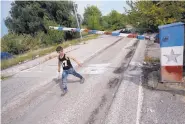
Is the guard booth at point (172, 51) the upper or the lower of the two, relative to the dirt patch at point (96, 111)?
upper

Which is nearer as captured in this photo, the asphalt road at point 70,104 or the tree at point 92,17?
the asphalt road at point 70,104

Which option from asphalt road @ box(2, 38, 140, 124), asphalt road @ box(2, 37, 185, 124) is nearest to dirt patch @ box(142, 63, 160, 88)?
asphalt road @ box(2, 37, 185, 124)

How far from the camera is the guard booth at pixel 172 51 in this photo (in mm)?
6836

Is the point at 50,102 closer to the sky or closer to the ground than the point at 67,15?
closer to the ground

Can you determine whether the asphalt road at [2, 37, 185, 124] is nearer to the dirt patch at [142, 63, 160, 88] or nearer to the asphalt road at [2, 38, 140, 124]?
the asphalt road at [2, 38, 140, 124]

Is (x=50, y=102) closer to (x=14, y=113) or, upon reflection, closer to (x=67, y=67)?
(x=14, y=113)

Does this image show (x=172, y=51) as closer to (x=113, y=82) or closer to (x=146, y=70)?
(x=113, y=82)

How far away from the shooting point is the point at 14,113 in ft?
20.9

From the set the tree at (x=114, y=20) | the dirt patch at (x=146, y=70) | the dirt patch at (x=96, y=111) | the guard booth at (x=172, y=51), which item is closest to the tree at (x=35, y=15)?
the dirt patch at (x=146, y=70)

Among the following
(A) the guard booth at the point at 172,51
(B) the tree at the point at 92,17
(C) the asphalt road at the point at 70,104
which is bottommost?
(C) the asphalt road at the point at 70,104

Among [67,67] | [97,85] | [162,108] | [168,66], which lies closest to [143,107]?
[162,108]

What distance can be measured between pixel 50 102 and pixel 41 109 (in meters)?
0.54

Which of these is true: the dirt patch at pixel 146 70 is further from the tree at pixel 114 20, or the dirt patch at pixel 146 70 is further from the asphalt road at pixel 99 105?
the tree at pixel 114 20

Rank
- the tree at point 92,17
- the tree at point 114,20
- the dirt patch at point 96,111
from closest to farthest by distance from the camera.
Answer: the dirt patch at point 96,111, the tree at point 92,17, the tree at point 114,20
